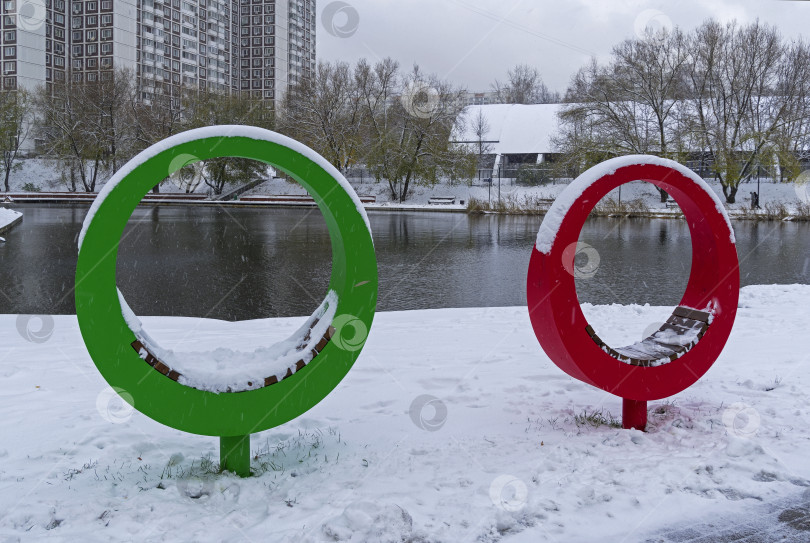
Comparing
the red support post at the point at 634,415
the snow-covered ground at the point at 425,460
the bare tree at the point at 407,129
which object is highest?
the bare tree at the point at 407,129

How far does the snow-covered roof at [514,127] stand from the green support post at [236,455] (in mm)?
45845

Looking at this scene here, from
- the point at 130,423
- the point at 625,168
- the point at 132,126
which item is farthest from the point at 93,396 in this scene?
the point at 132,126

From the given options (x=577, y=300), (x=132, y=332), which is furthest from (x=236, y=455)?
(x=577, y=300)

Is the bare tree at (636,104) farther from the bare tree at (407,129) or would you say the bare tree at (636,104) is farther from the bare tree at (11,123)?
the bare tree at (11,123)

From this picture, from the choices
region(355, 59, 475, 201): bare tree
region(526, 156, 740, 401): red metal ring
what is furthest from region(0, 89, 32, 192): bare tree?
region(526, 156, 740, 401): red metal ring

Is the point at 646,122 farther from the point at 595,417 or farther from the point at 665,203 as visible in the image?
the point at 595,417

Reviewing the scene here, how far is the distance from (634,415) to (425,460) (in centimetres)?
148

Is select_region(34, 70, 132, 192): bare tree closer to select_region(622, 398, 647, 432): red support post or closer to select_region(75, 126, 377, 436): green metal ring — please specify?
select_region(75, 126, 377, 436): green metal ring

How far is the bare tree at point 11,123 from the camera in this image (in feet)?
173

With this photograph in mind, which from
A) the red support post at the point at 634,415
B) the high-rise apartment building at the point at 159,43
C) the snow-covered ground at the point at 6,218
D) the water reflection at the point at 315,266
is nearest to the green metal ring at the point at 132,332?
the red support post at the point at 634,415

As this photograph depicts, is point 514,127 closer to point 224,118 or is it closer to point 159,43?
point 224,118

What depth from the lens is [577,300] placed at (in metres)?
4.14

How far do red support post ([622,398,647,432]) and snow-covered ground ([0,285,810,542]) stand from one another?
5.2 inches

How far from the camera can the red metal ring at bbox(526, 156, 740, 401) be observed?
413cm
